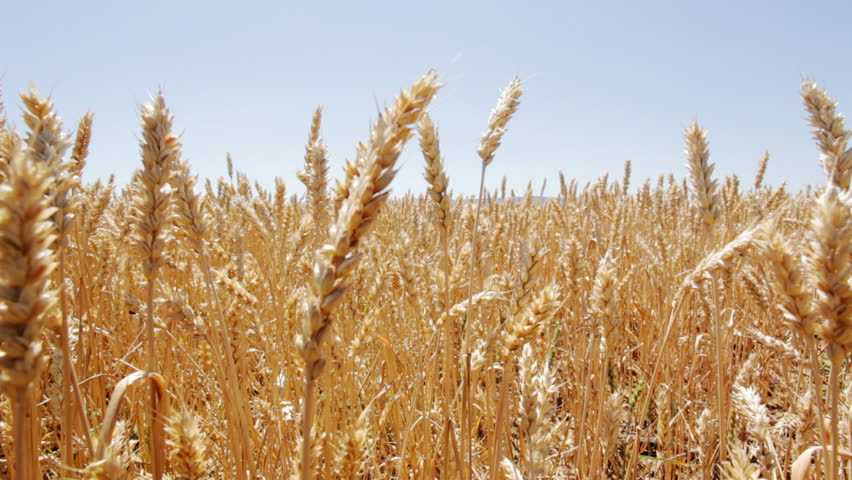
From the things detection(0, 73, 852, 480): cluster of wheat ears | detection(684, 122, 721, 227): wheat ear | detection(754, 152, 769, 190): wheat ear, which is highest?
detection(754, 152, 769, 190): wheat ear

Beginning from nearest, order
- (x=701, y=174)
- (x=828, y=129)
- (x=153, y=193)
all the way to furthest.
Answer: (x=153, y=193) < (x=828, y=129) < (x=701, y=174)

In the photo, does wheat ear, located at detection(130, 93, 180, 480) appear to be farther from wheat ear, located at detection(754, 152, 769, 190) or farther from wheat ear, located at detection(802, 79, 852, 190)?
wheat ear, located at detection(754, 152, 769, 190)

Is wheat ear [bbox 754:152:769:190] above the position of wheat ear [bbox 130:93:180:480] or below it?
above

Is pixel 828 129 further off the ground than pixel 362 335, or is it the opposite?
pixel 828 129

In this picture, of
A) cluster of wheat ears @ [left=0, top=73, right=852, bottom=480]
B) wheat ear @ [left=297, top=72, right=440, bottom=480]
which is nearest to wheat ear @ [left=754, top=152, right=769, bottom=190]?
cluster of wheat ears @ [left=0, top=73, right=852, bottom=480]

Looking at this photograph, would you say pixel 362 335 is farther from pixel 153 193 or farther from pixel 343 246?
pixel 343 246

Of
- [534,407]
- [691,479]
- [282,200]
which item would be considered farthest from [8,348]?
[282,200]

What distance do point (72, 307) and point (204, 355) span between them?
0.73 meters

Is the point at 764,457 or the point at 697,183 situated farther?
→ the point at 697,183

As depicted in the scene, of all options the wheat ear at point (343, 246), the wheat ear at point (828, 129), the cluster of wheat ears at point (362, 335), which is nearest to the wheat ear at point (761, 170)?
the cluster of wheat ears at point (362, 335)

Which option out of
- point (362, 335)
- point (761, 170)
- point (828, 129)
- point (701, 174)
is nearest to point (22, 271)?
point (362, 335)

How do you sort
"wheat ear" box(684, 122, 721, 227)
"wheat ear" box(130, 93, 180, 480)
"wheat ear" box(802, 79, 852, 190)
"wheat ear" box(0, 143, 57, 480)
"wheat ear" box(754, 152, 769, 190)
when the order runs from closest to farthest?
"wheat ear" box(0, 143, 57, 480) → "wheat ear" box(130, 93, 180, 480) → "wheat ear" box(802, 79, 852, 190) → "wheat ear" box(684, 122, 721, 227) → "wheat ear" box(754, 152, 769, 190)

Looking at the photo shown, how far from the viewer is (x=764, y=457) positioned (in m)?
1.08

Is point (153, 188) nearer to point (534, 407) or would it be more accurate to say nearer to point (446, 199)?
point (446, 199)
